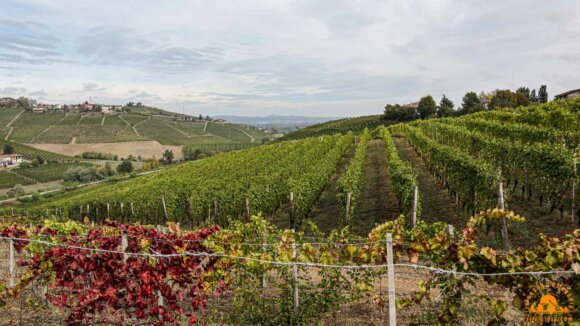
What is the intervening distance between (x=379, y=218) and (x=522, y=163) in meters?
5.21

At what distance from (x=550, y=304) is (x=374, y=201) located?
14.1 metres

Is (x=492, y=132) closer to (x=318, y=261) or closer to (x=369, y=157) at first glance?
(x=369, y=157)

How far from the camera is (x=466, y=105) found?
6494cm

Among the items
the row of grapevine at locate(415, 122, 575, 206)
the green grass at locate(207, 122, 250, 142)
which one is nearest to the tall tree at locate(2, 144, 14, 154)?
the green grass at locate(207, 122, 250, 142)

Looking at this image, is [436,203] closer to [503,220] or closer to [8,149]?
[503,220]

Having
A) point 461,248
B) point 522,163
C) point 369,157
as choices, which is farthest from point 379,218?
point 369,157

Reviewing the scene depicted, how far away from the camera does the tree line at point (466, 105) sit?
60894 millimetres

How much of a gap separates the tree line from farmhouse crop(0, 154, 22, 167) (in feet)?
276

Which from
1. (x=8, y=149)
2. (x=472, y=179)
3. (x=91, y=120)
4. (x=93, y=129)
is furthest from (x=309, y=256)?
(x=91, y=120)

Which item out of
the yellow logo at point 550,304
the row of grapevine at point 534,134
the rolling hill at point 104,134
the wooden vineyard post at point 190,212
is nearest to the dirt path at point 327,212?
the wooden vineyard post at point 190,212

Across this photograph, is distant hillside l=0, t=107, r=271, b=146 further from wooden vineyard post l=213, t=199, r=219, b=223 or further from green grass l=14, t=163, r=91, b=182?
wooden vineyard post l=213, t=199, r=219, b=223

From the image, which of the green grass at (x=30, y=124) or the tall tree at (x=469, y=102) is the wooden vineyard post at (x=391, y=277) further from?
the green grass at (x=30, y=124)

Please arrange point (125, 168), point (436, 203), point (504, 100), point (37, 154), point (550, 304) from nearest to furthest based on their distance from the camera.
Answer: point (550, 304) → point (436, 203) → point (504, 100) → point (125, 168) → point (37, 154)

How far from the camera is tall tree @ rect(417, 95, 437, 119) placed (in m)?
69.8
